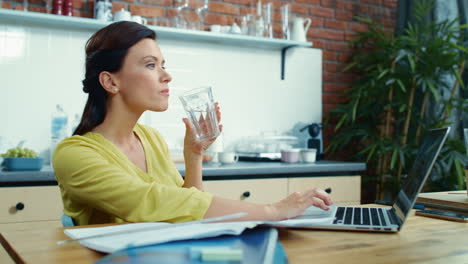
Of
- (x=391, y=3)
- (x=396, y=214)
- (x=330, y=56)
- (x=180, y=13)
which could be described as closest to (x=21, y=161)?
(x=180, y=13)

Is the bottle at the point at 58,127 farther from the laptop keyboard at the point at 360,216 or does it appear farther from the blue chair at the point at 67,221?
the laptop keyboard at the point at 360,216

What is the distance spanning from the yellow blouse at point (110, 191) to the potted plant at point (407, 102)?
2106 mm

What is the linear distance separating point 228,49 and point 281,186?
107cm

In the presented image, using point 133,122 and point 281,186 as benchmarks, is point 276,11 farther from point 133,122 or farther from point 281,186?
point 133,122

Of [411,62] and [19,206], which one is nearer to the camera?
[19,206]

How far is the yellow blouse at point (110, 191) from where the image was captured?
3.33ft

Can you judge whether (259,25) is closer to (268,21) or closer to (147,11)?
(268,21)

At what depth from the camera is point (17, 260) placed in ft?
2.63

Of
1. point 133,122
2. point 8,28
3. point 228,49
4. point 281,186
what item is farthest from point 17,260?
point 228,49

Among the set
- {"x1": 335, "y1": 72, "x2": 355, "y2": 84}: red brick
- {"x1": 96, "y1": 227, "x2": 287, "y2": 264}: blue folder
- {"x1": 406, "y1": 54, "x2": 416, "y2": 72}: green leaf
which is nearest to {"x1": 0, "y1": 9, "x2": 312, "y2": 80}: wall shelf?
{"x1": 335, "y1": 72, "x2": 355, "y2": 84}: red brick

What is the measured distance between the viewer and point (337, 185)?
291cm

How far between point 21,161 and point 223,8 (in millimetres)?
1734

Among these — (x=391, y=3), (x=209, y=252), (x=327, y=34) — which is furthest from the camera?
(x=391, y=3)

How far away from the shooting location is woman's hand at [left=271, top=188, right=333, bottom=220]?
3.41 feet
